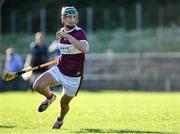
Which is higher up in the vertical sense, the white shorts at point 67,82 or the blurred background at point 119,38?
the white shorts at point 67,82

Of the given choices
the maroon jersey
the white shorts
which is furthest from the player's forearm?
the white shorts

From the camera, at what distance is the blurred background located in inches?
1348

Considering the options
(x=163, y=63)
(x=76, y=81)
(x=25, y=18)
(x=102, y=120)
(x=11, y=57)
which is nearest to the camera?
(x=76, y=81)

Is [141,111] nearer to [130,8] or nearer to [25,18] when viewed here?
[130,8]

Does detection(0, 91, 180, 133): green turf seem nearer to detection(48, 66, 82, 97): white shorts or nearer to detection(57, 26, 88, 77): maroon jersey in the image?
detection(48, 66, 82, 97): white shorts

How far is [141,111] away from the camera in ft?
59.5

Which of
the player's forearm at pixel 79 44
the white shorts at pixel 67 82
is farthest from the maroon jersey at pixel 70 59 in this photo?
the player's forearm at pixel 79 44

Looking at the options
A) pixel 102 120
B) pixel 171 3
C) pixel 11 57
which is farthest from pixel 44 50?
pixel 171 3

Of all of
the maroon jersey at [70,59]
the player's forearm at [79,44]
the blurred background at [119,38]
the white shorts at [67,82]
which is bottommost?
the blurred background at [119,38]

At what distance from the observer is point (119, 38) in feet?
123

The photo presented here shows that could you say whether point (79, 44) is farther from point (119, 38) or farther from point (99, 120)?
point (119, 38)

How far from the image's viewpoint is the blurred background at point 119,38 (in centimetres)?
3425

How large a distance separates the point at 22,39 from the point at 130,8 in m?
5.80

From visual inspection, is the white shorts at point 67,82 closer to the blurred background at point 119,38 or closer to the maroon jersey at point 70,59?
the maroon jersey at point 70,59
